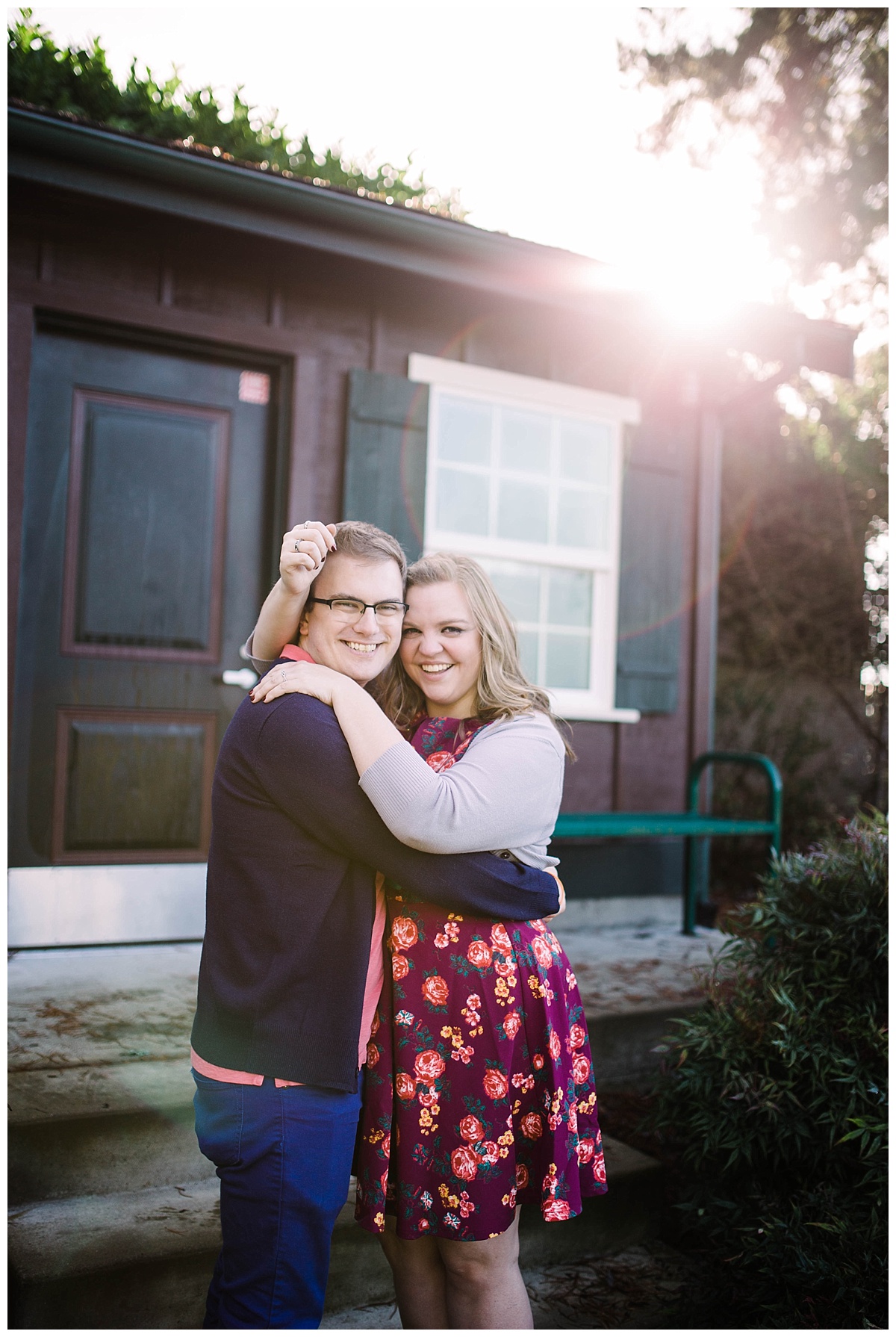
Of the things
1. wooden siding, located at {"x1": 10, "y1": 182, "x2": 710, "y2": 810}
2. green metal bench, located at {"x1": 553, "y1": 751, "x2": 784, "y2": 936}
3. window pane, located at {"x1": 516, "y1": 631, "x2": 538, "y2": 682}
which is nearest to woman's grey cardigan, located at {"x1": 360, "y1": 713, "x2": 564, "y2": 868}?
green metal bench, located at {"x1": 553, "y1": 751, "x2": 784, "y2": 936}

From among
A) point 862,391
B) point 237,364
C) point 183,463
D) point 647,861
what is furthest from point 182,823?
point 862,391

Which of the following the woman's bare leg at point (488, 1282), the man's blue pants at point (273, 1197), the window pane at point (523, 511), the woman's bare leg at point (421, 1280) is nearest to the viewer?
the man's blue pants at point (273, 1197)

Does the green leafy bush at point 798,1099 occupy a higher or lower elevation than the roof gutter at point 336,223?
lower

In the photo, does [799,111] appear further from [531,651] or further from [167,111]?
[531,651]

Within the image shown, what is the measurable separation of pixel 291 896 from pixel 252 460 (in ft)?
11.6

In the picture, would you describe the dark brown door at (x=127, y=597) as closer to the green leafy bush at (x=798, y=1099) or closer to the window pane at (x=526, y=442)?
the window pane at (x=526, y=442)

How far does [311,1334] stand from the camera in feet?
4.91

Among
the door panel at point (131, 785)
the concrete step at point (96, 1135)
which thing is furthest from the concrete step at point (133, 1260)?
the door panel at point (131, 785)

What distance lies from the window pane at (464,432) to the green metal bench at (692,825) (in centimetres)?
204

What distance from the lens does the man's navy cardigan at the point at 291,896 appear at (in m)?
1.54

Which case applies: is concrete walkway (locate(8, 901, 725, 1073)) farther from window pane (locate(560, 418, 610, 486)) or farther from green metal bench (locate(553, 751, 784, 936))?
window pane (locate(560, 418, 610, 486))

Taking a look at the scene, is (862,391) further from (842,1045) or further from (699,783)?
(842,1045)

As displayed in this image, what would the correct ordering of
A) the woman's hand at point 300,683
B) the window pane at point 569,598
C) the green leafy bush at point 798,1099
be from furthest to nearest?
the window pane at point 569,598, the green leafy bush at point 798,1099, the woman's hand at point 300,683

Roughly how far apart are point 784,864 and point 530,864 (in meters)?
1.66
